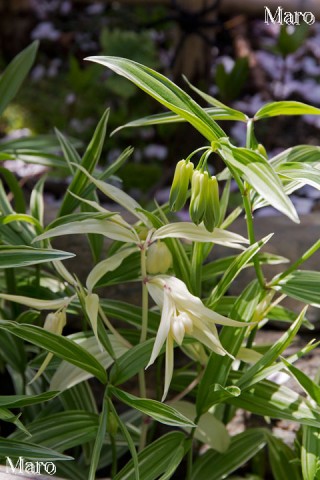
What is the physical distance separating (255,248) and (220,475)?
33 cm

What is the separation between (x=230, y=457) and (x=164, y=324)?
1.03 ft

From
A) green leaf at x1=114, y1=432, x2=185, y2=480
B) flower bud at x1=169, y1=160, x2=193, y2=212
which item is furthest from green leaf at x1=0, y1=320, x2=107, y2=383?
flower bud at x1=169, y1=160, x2=193, y2=212

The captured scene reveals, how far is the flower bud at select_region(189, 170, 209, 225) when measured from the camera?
780mm

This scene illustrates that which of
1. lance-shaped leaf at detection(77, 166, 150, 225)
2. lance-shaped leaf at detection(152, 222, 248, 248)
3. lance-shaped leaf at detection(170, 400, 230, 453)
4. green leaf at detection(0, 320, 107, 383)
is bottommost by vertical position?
lance-shaped leaf at detection(170, 400, 230, 453)

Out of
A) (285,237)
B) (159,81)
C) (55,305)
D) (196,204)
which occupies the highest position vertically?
(159,81)

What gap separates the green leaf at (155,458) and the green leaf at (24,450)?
0.09m

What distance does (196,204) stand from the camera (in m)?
0.79

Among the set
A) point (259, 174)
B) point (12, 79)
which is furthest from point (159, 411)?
point (12, 79)

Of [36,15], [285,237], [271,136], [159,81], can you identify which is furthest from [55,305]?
[36,15]

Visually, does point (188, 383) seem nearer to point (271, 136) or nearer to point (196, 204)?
point (196, 204)

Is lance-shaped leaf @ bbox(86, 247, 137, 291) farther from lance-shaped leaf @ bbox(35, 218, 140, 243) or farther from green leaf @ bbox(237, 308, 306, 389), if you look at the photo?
green leaf @ bbox(237, 308, 306, 389)

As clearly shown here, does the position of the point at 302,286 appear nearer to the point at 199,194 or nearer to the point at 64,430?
the point at 199,194

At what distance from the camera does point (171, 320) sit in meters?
0.81

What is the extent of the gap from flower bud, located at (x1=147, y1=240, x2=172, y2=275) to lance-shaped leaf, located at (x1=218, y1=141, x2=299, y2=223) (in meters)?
0.14
